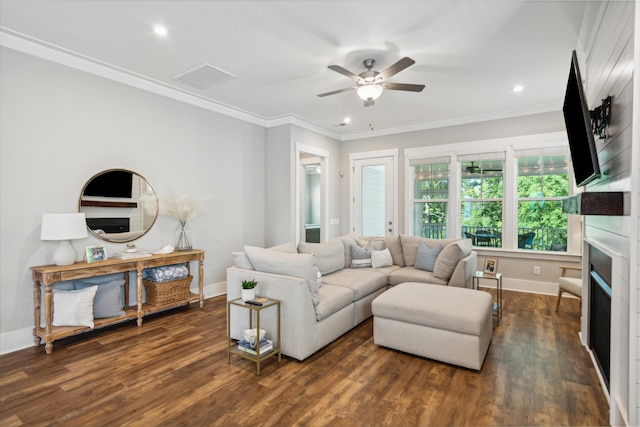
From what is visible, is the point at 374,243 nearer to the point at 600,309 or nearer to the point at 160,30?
the point at 600,309

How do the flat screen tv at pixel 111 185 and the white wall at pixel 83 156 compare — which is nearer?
the white wall at pixel 83 156

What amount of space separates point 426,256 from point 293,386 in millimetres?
2646

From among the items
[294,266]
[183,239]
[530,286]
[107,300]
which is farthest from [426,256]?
[107,300]

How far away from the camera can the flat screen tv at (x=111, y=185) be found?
354cm

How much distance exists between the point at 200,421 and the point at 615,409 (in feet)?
7.66

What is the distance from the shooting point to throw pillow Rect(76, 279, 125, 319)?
335 cm

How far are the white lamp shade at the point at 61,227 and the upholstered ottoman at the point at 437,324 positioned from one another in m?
2.82

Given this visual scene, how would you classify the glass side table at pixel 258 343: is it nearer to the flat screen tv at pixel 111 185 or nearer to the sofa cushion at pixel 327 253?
the sofa cushion at pixel 327 253

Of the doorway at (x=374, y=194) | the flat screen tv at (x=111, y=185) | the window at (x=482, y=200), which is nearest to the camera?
the flat screen tv at (x=111, y=185)

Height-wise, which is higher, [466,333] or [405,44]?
[405,44]

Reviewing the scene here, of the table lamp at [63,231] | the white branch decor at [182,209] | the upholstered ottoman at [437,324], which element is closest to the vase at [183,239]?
the white branch decor at [182,209]

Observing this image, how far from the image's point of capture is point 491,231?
17.8 feet

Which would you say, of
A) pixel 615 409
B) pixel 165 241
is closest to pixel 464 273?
pixel 615 409

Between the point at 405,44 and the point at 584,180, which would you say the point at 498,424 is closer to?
the point at 584,180
